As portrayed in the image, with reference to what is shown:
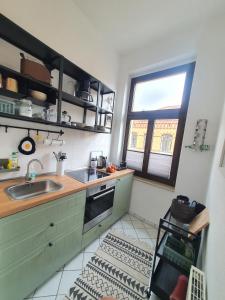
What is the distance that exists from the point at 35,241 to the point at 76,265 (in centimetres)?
72

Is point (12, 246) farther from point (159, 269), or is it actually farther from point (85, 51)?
point (85, 51)

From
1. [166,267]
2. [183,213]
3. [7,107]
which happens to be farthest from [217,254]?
[7,107]

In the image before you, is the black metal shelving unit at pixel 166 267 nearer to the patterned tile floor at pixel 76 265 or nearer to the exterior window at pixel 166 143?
the patterned tile floor at pixel 76 265

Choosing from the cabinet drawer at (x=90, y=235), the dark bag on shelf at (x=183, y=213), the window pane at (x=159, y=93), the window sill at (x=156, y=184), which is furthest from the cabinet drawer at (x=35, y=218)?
the window pane at (x=159, y=93)

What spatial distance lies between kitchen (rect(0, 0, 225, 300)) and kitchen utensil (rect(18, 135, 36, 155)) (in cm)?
1

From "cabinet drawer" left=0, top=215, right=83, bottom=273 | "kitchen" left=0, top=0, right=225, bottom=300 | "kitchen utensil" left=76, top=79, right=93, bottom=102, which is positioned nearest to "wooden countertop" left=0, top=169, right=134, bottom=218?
"kitchen" left=0, top=0, right=225, bottom=300

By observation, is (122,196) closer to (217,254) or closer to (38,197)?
(38,197)

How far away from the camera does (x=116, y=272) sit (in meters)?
1.55

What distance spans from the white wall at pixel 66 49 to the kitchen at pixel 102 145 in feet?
0.04

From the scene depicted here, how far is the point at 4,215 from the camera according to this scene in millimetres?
903

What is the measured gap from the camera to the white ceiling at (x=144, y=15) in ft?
5.42

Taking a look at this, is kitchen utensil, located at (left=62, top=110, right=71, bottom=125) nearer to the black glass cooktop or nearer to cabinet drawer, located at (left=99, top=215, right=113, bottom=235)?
the black glass cooktop

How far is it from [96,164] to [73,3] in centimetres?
229

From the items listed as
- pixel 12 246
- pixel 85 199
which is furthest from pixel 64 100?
pixel 12 246
